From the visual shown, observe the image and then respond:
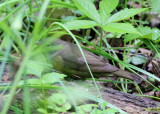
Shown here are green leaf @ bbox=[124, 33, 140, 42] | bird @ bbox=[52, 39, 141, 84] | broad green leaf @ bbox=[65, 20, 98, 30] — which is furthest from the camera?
bird @ bbox=[52, 39, 141, 84]

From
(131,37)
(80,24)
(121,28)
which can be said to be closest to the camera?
(121,28)

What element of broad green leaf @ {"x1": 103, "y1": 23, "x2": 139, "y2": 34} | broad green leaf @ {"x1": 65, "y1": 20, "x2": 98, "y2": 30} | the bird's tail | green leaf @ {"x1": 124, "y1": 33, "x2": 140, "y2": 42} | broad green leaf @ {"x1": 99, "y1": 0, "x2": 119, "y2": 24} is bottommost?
the bird's tail

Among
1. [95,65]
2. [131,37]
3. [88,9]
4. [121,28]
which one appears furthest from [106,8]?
[95,65]

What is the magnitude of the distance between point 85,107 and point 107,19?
104 cm

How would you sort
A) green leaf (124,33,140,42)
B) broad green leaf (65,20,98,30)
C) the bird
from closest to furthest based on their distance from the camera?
broad green leaf (65,20,98,30)
green leaf (124,33,140,42)
the bird

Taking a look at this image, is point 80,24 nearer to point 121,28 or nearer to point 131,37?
point 121,28

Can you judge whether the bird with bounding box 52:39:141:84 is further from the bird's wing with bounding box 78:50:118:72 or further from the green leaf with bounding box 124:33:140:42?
the green leaf with bounding box 124:33:140:42

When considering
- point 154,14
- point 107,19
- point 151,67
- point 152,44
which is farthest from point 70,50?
point 154,14

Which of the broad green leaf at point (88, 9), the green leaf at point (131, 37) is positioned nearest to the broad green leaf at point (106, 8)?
the broad green leaf at point (88, 9)

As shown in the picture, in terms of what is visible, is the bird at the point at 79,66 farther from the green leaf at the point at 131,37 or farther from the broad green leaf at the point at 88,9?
the broad green leaf at the point at 88,9

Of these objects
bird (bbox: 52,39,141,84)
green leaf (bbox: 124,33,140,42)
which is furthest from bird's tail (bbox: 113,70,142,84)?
green leaf (bbox: 124,33,140,42)

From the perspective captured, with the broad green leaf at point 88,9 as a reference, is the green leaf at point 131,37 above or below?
below

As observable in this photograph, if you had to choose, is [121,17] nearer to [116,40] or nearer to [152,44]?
[152,44]

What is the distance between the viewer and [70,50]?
2.49m
